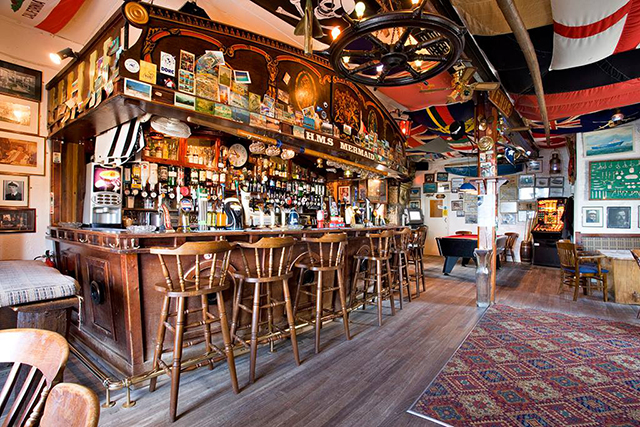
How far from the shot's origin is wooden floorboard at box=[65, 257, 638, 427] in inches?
79.6

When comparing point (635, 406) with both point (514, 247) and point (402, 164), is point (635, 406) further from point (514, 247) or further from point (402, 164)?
point (514, 247)

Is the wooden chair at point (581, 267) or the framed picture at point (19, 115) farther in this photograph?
the wooden chair at point (581, 267)

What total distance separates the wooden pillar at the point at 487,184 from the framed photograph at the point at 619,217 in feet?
13.5

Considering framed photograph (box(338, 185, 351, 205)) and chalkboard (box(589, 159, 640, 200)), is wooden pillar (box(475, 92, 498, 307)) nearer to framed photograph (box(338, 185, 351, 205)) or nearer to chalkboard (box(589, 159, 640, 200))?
framed photograph (box(338, 185, 351, 205))

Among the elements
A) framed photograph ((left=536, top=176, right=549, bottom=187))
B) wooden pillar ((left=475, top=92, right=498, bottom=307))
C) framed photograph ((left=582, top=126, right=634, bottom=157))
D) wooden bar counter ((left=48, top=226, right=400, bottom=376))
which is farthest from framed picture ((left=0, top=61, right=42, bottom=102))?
framed photograph ((left=536, top=176, right=549, bottom=187))

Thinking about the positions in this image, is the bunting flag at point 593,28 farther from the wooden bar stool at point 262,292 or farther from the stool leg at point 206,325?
the stool leg at point 206,325

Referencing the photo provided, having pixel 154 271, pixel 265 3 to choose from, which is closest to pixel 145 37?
pixel 265 3

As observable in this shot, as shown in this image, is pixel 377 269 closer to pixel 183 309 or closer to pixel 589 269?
pixel 183 309

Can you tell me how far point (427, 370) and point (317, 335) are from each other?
100 centimetres

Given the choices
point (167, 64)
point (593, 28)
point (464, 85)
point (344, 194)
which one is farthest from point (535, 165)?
point (167, 64)

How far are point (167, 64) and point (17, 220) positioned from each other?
9.86 feet

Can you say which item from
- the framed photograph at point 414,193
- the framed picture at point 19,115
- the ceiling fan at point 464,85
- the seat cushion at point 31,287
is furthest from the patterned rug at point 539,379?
the framed photograph at point 414,193

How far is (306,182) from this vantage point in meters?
7.27

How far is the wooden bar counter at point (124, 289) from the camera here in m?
A: 2.39
